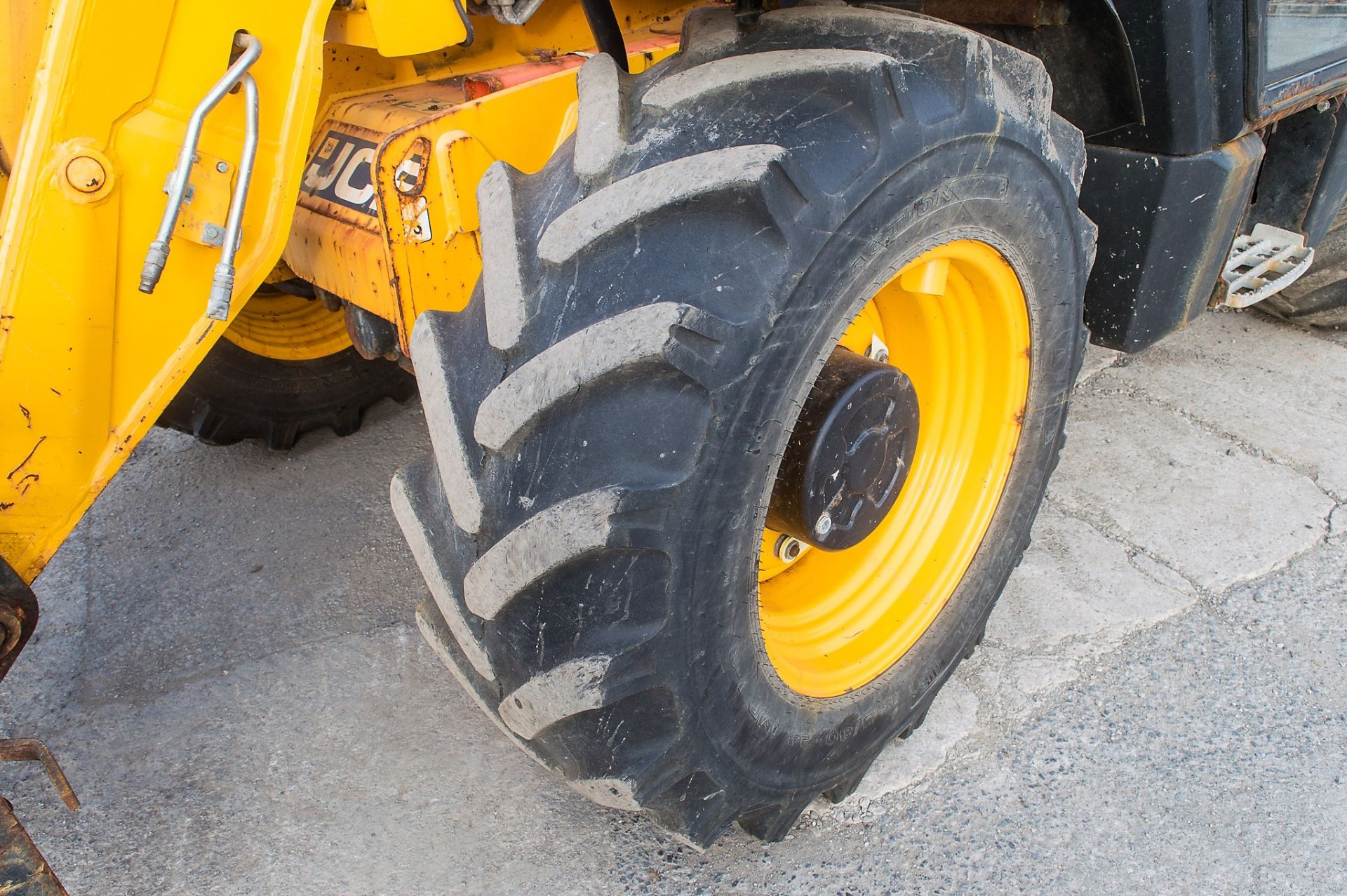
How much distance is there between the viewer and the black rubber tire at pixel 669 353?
3.56 ft

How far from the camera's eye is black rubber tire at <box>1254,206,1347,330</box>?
2.85 meters

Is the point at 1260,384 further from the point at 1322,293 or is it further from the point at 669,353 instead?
the point at 669,353

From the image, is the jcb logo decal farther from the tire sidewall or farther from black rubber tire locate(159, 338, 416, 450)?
black rubber tire locate(159, 338, 416, 450)

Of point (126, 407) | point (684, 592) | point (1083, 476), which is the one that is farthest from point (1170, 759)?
point (126, 407)

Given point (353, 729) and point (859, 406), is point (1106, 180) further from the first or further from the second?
point (353, 729)

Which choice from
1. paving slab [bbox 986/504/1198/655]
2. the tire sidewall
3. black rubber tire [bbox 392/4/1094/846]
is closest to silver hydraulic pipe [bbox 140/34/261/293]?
black rubber tire [bbox 392/4/1094/846]

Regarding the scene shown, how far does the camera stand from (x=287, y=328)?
2.52m

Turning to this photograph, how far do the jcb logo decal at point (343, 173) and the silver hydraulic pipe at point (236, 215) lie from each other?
304 millimetres

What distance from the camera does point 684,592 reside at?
1165 mm

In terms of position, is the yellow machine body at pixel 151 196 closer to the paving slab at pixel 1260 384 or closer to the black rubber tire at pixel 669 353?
the black rubber tire at pixel 669 353

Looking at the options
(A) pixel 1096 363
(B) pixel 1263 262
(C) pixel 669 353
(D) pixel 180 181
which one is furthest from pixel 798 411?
(A) pixel 1096 363

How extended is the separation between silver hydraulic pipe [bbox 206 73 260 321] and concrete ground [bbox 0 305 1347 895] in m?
0.98

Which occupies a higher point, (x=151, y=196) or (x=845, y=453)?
(x=151, y=196)

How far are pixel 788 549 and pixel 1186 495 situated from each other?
1.30 m
